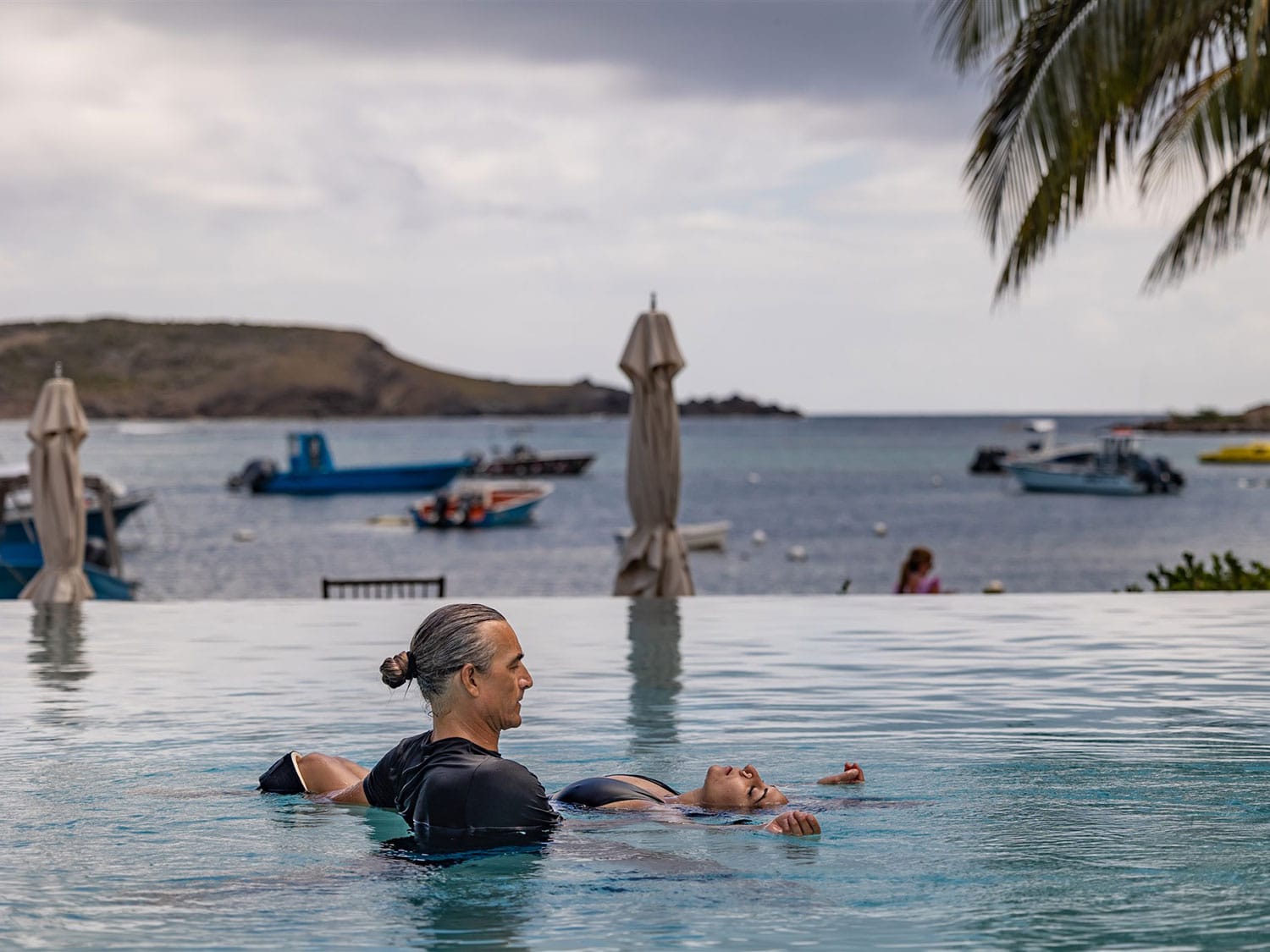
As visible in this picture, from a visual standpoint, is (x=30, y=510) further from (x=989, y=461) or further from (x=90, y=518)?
(x=989, y=461)

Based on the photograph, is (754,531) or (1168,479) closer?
(754,531)

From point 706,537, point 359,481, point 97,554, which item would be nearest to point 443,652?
point 97,554

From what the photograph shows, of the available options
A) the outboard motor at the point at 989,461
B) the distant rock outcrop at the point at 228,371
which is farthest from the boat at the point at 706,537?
the distant rock outcrop at the point at 228,371

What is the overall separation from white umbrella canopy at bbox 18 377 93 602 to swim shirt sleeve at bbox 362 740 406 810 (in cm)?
832

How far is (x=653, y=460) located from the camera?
12.2 meters

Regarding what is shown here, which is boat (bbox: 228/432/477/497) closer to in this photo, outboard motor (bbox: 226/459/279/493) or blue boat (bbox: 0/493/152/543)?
outboard motor (bbox: 226/459/279/493)

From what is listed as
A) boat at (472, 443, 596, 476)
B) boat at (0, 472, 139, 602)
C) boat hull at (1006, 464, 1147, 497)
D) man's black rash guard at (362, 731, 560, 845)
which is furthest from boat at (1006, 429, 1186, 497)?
man's black rash guard at (362, 731, 560, 845)

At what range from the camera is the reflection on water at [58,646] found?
8438mm

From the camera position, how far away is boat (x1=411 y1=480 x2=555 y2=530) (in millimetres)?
66875

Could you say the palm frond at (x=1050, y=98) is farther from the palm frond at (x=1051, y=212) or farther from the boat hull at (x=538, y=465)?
the boat hull at (x=538, y=465)

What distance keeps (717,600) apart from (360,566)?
1741 inches

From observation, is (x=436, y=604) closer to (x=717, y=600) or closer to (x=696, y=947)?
(x=717, y=600)

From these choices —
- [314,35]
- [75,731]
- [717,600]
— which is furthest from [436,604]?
[314,35]

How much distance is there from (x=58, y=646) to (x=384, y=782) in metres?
5.68
